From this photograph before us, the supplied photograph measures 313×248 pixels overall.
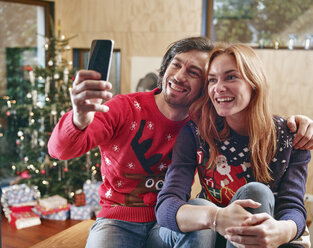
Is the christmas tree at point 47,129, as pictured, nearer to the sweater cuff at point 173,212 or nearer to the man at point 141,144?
the man at point 141,144

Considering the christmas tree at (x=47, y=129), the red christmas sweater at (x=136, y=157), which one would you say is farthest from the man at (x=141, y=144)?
the christmas tree at (x=47, y=129)

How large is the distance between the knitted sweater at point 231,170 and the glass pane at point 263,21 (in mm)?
2416

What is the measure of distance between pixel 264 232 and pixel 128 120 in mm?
712

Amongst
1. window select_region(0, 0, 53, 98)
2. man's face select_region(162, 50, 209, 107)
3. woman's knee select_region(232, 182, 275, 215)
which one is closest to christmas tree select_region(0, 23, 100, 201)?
window select_region(0, 0, 53, 98)

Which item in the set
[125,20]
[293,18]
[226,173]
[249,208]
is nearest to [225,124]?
[226,173]

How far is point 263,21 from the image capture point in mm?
3643

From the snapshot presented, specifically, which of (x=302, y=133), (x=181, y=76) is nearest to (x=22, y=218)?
(x=181, y=76)

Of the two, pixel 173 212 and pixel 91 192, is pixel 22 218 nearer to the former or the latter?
pixel 91 192

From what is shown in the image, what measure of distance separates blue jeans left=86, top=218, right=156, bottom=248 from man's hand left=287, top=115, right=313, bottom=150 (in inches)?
26.1

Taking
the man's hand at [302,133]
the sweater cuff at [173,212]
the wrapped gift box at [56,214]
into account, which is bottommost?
the wrapped gift box at [56,214]

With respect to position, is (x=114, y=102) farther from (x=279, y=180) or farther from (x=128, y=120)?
(x=279, y=180)

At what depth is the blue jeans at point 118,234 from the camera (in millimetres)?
1420

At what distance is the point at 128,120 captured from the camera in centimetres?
152

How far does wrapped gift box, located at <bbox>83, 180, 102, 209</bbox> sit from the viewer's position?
348 cm
